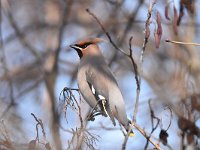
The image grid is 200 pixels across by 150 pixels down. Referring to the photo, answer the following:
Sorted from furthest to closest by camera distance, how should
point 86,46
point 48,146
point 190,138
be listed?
point 86,46 → point 190,138 → point 48,146

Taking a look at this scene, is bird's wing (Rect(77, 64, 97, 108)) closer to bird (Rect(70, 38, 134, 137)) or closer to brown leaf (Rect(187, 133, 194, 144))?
bird (Rect(70, 38, 134, 137))

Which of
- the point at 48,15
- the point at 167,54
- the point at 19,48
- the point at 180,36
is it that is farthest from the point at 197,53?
the point at 48,15

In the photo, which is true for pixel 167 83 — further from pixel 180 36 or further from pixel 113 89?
pixel 113 89

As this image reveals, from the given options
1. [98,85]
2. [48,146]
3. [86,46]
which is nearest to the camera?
[48,146]

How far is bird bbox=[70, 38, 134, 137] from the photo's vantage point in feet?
12.1

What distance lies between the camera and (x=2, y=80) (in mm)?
6934

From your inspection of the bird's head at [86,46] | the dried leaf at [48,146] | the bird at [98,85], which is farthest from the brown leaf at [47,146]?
the bird's head at [86,46]

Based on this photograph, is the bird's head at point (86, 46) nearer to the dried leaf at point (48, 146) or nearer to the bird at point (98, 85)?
the bird at point (98, 85)

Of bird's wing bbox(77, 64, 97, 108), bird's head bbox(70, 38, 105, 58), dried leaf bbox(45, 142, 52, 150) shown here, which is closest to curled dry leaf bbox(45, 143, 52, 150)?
dried leaf bbox(45, 142, 52, 150)

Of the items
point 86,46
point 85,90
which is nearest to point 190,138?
point 85,90

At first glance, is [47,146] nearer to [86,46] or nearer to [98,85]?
[98,85]

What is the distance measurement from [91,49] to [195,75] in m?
2.88

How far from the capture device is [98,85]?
13.3ft

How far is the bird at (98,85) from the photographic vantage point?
12.1 feet
